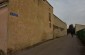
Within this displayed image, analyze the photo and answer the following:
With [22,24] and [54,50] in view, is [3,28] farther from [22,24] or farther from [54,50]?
[54,50]

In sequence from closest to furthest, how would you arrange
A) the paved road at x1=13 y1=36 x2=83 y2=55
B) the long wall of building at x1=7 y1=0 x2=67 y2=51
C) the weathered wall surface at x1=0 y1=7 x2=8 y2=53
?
1. the weathered wall surface at x1=0 y1=7 x2=8 y2=53
2. the paved road at x1=13 y1=36 x2=83 y2=55
3. the long wall of building at x1=7 y1=0 x2=67 y2=51

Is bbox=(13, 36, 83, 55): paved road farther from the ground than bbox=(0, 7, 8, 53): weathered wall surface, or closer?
closer

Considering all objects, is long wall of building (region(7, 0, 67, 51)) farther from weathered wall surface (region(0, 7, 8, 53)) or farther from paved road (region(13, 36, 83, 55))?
paved road (region(13, 36, 83, 55))

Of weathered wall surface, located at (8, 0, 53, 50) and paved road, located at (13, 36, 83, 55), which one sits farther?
weathered wall surface, located at (8, 0, 53, 50)

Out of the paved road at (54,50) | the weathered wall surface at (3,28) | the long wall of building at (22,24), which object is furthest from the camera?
the long wall of building at (22,24)

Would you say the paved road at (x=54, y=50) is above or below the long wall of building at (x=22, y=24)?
below


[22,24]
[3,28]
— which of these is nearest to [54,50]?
[22,24]

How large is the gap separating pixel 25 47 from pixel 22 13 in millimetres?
3370

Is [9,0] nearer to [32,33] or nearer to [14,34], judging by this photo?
[14,34]

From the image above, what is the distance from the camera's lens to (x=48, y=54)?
15.2 metres

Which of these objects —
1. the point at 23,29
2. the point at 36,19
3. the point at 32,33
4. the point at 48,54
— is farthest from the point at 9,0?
the point at 36,19

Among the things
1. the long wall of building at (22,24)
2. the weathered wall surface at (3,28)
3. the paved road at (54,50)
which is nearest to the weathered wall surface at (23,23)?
the long wall of building at (22,24)

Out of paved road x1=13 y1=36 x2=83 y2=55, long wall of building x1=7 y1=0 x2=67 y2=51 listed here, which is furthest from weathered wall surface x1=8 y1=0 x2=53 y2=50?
paved road x1=13 y1=36 x2=83 y2=55

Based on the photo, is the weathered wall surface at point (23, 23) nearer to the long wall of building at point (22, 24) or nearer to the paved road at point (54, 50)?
the long wall of building at point (22, 24)
